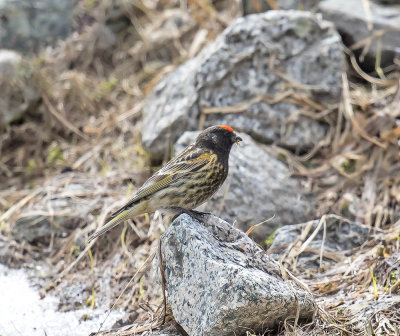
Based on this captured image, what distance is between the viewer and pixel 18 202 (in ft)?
22.4

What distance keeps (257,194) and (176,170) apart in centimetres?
114

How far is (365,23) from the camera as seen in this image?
25.0ft

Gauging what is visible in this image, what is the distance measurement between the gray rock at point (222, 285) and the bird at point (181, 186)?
0.69 metres

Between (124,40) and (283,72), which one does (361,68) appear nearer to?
(283,72)

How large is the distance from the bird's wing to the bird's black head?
0.08m

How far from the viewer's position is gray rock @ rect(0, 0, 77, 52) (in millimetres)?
8812

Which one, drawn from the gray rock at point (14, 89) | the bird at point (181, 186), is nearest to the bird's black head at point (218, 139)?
the bird at point (181, 186)

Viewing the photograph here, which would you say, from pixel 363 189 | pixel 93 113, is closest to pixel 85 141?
pixel 93 113

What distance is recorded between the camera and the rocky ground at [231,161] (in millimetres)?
4195

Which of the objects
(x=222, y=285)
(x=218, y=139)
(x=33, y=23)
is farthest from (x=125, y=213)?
(x=33, y=23)

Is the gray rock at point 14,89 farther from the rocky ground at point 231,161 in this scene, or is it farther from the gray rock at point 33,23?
the gray rock at point 33,23

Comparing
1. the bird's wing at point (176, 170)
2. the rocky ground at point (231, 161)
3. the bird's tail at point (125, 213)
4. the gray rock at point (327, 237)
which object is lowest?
the gray rock at point (327, 237)

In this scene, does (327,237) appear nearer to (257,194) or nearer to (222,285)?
(257,194)

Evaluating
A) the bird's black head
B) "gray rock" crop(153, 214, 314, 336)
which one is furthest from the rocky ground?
the bird's black head
